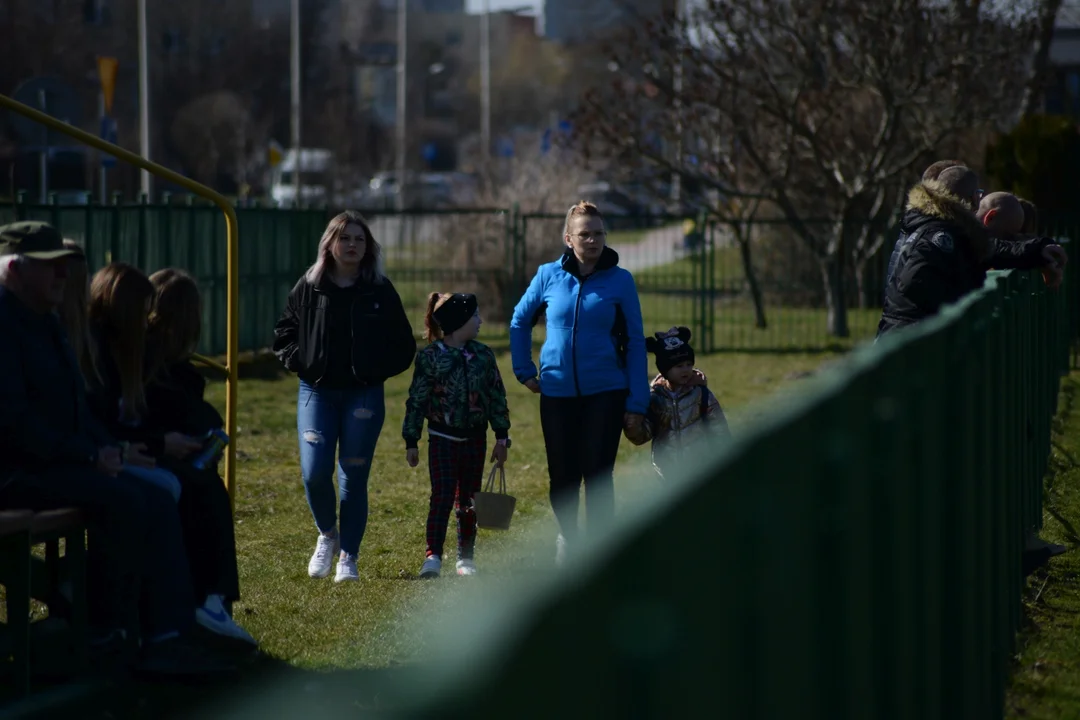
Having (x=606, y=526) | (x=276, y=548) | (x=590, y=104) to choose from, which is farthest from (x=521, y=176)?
(x=606, y=526)

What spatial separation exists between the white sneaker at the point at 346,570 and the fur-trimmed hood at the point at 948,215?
299 cm

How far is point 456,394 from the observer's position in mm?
7168

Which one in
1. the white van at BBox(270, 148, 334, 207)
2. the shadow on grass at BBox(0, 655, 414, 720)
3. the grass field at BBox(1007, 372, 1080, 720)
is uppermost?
the white van at BBox(270, 148, 334, 207)

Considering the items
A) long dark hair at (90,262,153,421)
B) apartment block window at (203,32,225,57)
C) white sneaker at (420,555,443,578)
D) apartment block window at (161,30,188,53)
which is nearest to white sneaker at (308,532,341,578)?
white sneaker at (420,555,443,578)

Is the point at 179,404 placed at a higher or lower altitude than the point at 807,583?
lower

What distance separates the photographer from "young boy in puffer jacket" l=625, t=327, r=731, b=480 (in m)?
6.93

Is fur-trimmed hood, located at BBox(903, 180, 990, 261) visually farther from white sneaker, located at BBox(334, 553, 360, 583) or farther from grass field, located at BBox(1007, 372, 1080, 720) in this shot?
white sneaker, located at BBox(334, 553, 360, 583)

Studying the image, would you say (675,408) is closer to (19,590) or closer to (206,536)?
(206,536)

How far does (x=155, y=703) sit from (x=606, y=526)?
4310 millimetres

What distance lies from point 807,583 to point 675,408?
4837 mm

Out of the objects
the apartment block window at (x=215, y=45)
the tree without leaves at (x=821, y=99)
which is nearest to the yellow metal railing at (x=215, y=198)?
the tree without leaves at (x=821, y=99)

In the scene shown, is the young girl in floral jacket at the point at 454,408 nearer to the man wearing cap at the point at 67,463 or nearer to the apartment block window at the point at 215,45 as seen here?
the man wearing cap at the point at 67,463

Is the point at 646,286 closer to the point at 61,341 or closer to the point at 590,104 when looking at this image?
the point at 590,104

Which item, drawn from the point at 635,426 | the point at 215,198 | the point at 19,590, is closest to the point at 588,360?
the point at 635,426
